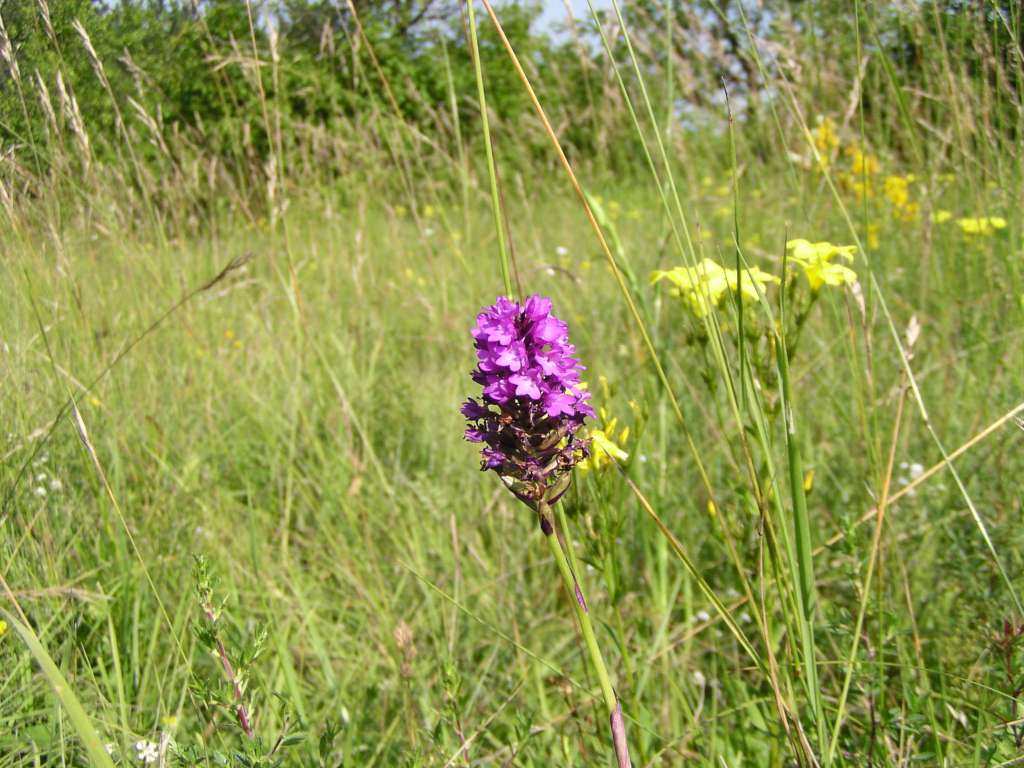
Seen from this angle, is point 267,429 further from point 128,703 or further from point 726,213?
point 726,213

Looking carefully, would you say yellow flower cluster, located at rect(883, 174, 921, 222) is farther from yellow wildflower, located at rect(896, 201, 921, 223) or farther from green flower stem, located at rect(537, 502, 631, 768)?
green flower stem, located at rect(537, 502, 631, 768)

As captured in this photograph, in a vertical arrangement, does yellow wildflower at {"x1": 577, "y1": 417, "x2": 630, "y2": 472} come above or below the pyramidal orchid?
below

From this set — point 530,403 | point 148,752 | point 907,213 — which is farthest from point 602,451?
point 907,213

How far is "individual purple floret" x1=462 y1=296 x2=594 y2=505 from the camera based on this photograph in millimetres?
856

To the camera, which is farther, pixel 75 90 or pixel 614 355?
pixel 614 355

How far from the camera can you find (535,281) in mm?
3455

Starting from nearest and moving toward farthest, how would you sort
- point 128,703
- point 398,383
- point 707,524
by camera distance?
point 128,703
point 707,524
point 398,383

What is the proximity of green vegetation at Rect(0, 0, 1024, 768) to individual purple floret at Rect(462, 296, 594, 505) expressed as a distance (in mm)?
61

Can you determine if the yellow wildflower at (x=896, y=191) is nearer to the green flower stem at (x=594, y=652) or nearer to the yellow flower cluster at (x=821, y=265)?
the yellow flower cluster at (x=821, y=265)

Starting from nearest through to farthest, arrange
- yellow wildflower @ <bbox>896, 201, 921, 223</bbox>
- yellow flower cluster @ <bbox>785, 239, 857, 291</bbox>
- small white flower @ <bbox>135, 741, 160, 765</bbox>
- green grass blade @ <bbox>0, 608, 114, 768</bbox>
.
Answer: green grass blade @ <bbox>0, 608, 114, 768</bbox>
small white flower @ <bbox>135, 741, 160, 765</bbox>
yellow flower cluster @ <bbox>785, 239, 857, 291</bbox>
yellow wildflower @ <bbox>896, 201, 921, 223</bbox>

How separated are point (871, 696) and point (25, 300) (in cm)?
167

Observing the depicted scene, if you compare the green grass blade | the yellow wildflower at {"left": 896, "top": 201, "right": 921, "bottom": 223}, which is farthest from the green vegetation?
the yellow wildflower at {"left": 896, "top": 201, "right": 921, "bottom": 223}

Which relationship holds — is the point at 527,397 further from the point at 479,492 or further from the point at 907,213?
the point at 907,213

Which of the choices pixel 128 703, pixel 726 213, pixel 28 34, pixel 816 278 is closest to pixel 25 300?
pixel 28 34
